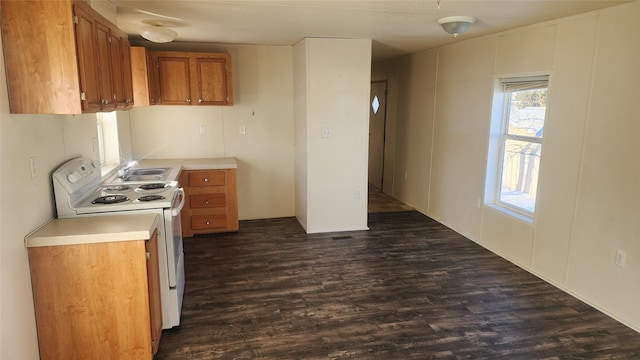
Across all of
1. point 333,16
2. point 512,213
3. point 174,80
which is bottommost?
point 512,213

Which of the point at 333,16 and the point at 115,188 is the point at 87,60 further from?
the point at 333,16

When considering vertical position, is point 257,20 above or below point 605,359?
above

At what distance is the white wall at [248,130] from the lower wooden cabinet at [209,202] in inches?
23.2

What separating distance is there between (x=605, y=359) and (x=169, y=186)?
3.24 m

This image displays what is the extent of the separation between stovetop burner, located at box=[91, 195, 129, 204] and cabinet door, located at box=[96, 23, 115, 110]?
61 centimetres

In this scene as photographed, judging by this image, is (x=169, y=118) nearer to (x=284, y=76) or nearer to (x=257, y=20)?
(x=284, y=76)

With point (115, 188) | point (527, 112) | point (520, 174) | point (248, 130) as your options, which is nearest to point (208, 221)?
point (248, 130)

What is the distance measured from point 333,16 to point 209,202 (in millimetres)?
2633

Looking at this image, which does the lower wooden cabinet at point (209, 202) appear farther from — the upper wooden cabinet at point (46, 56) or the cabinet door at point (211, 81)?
the upper wooden cabinet at point (46, 56)

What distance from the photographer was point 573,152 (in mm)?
3367

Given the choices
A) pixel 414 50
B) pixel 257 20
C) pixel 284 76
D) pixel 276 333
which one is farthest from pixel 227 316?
pixel 414 50

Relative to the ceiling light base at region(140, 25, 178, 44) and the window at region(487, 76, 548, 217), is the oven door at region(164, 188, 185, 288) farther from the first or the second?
the window at region(487, 76, 548, 217)

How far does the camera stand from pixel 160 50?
5.00 m

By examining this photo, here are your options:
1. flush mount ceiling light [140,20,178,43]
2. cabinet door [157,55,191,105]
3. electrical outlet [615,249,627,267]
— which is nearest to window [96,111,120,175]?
cabinet door [157,55,191,105]
